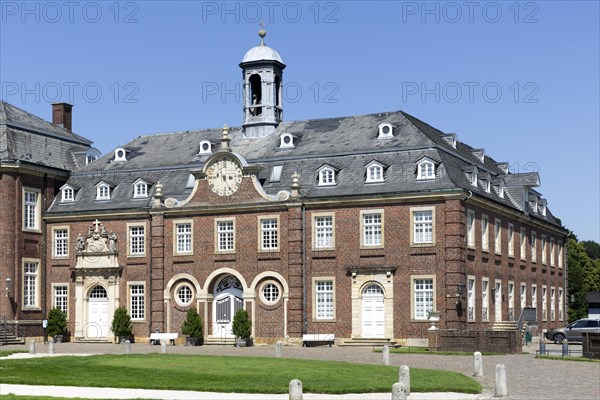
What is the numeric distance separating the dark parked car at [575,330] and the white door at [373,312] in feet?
38.7

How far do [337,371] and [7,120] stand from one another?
30.2m

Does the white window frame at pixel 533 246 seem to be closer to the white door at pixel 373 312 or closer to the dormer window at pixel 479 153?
the dormer window at pixel 479 153

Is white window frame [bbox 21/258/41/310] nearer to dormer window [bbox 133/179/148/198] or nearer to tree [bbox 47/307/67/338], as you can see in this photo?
tree [bbox 47/307/67/338]

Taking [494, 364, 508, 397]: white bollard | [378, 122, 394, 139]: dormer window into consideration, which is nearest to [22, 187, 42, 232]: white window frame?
[378, 122, 394, 139]: dormer window

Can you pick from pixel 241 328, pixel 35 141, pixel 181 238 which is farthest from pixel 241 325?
pixel 35 141

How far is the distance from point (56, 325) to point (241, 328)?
33.8 ft

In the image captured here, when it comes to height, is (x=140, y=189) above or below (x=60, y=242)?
above

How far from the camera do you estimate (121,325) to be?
50781mm

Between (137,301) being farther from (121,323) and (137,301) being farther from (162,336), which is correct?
(162,336)

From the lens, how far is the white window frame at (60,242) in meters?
53.6

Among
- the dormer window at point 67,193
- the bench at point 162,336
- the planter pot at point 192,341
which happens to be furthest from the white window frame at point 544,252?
the dormer window at point 67,193

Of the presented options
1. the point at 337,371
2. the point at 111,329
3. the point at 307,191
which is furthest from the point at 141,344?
the point at 337,371

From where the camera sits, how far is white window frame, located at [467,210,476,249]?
47719 mm

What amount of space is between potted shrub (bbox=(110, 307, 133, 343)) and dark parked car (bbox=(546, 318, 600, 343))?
21850 mm
